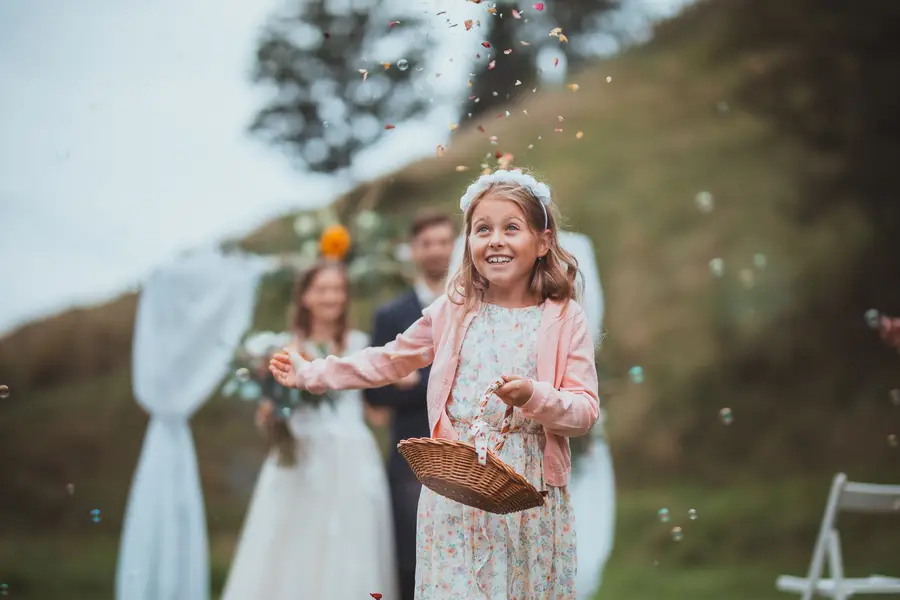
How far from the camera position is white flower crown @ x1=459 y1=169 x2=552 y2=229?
257 centimetres

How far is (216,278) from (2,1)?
4018 millimetres

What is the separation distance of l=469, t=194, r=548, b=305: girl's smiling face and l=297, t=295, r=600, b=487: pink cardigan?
102 mm

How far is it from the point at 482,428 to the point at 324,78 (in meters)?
7.02

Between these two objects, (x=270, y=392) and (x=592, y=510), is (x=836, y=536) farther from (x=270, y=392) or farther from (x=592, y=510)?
(x=270, y=392)

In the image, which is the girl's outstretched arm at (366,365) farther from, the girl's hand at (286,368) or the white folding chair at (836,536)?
the white folding chair at (836,536)

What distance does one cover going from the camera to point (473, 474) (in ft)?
7.11

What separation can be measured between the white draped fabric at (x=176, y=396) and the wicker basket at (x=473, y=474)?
117 inches

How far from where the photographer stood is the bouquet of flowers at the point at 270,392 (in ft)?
15.3

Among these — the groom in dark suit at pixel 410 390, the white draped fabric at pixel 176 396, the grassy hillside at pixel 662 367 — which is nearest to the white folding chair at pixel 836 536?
the groom in dark suit at pixel 410 390

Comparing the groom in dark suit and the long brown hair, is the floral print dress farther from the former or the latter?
the long brown hair

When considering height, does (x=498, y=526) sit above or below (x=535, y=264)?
below

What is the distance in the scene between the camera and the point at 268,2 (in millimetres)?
8883

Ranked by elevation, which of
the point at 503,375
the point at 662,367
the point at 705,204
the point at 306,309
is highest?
the point at 705,204

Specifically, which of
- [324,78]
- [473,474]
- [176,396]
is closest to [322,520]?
[176,396]
